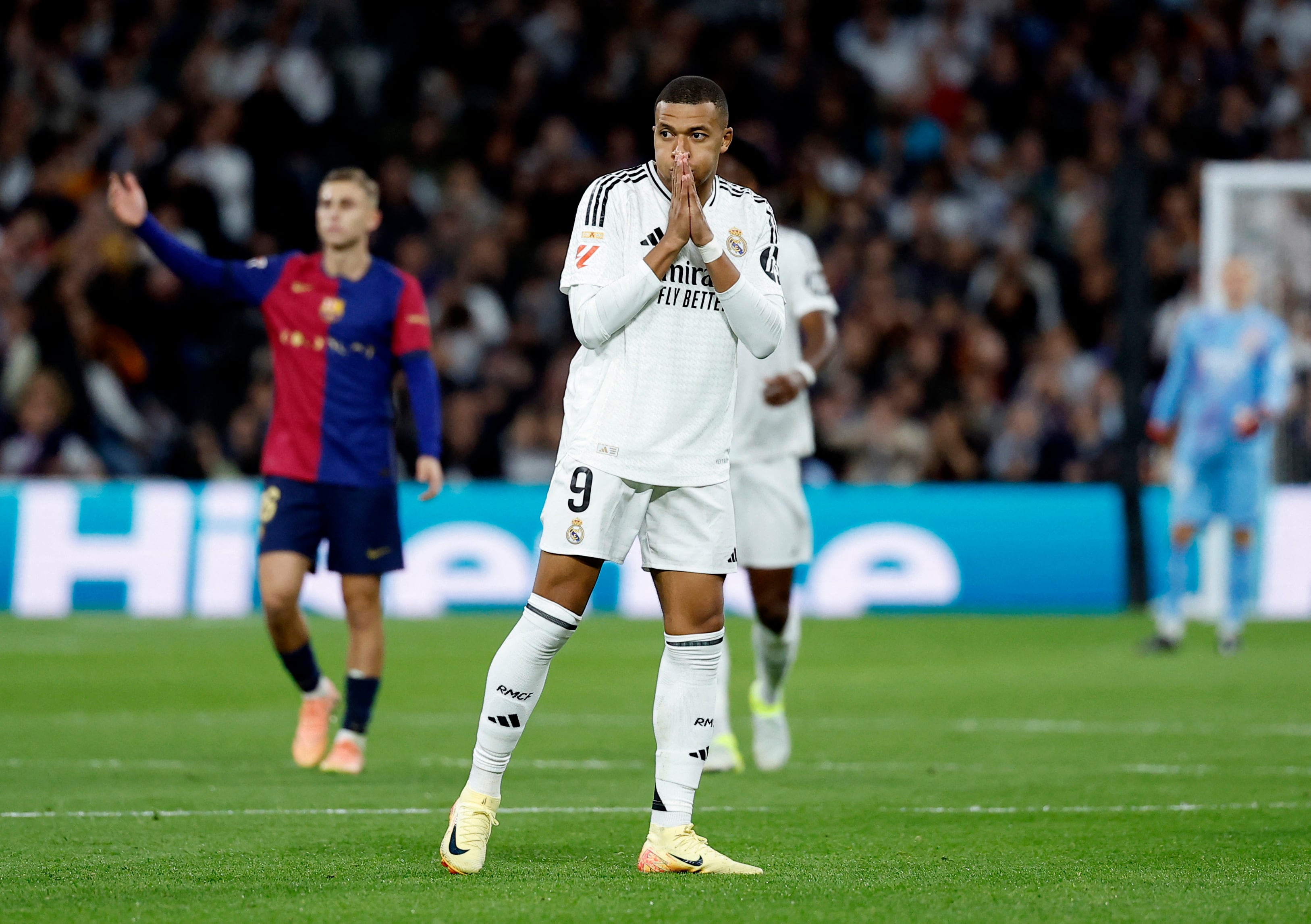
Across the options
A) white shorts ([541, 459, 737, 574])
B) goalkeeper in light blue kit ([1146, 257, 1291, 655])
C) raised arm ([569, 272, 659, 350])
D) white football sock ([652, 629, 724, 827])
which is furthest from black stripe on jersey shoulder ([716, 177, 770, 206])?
goalkeeper in light blue kit ([1146, 257, 1291, 655])

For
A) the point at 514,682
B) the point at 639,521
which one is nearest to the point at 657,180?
the point at 639,521

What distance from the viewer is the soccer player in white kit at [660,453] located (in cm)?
516

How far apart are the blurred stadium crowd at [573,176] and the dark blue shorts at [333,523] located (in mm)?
8060

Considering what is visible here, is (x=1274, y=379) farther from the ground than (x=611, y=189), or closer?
closer

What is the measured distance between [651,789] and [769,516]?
1432mm

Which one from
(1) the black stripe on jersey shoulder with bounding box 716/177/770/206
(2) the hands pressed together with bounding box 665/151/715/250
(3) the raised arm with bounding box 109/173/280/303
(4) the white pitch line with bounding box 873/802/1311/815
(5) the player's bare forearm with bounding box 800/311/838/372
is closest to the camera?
(2) the hands pressed together with bounding box 665/151/715/250

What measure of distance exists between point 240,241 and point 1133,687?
9328 mm

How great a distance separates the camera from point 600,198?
17.1 ft

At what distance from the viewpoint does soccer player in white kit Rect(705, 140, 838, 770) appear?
7922 mm

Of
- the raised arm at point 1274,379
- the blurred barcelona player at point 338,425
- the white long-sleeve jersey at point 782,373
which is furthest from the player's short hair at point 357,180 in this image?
the raised arm at point 1274,379

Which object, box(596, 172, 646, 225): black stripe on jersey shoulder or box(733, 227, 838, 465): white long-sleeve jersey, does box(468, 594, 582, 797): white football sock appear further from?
box(733, 227, 838, 465): white long-sleeve jersey

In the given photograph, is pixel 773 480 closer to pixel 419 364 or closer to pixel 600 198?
pixel 419 364

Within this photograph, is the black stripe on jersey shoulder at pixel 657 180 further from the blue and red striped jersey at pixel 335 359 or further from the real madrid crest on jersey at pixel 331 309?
the real madrid crest on jersey at pixel 331 309

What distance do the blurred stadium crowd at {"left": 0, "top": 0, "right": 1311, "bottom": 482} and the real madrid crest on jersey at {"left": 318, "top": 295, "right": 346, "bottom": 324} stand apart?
804 centimetres
